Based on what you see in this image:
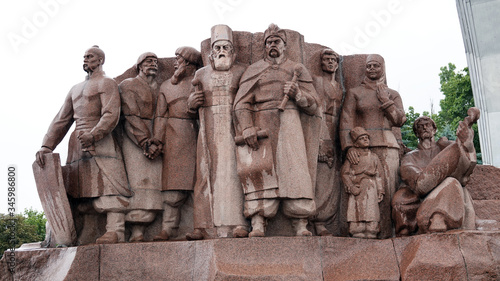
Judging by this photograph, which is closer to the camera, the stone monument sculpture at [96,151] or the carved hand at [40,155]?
the stone monument sculpture at [96,151]

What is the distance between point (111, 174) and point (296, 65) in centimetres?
318

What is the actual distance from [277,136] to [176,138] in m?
1.71

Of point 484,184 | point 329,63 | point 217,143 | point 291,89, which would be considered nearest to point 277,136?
point 291,89

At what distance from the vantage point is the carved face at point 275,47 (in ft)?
28.8

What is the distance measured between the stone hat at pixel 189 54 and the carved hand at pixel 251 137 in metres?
1.85

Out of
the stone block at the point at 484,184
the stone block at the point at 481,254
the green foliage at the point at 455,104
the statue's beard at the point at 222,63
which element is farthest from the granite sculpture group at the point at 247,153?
the green foliage at the point at 455,104

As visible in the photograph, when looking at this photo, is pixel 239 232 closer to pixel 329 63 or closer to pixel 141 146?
pixel 141 146

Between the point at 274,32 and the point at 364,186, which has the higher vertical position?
the point at 274,32

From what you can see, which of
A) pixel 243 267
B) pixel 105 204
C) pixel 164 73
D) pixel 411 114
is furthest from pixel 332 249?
pixel 411 114

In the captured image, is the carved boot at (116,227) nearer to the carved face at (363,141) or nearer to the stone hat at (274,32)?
the stone hat at (274,32)

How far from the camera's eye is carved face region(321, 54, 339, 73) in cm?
948

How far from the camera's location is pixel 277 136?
Answer: 27.7ft

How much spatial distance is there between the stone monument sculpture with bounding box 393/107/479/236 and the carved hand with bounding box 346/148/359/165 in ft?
2.45

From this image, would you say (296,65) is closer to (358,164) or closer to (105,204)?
(358,164)
